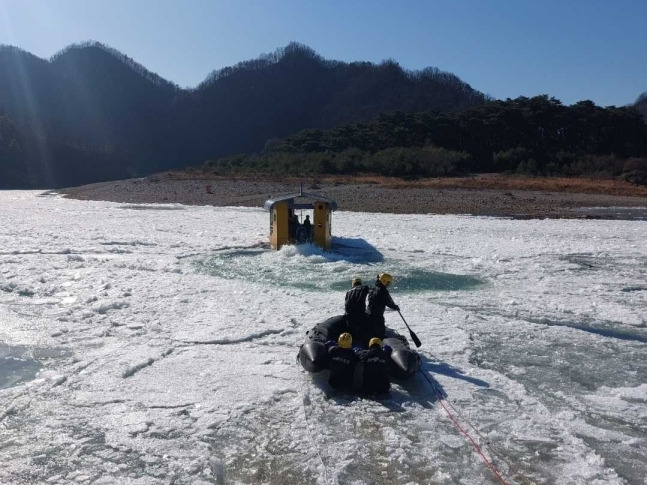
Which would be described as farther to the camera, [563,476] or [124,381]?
[124,381]

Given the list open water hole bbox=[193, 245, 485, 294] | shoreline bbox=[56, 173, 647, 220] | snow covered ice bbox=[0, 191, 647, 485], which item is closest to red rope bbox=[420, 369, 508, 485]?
snow covered ice bbox=[0, 191, 647, 485]

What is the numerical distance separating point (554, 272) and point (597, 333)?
4.14 metres

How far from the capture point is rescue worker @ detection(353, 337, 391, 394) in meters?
5.25

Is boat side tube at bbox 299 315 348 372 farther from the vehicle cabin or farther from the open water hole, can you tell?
the vehicle cabin

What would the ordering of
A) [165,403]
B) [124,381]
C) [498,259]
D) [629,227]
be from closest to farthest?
[165,403] → [124,381] → [498,259] → [629,227]

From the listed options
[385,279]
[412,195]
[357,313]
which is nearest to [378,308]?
[357,313]

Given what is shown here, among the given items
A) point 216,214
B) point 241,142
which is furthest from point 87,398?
point 241,142

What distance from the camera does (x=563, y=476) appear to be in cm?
405

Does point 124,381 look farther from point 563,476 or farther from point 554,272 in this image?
point 554,272

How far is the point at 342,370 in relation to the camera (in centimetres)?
532

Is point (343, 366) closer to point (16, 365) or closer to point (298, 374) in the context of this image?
point (298, 374)

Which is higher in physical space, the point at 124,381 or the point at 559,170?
the point at 559,170

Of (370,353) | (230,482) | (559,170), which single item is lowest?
(230,482)

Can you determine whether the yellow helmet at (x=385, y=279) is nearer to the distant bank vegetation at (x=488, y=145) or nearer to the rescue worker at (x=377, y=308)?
the rescue worker at (x=377, y=308)
